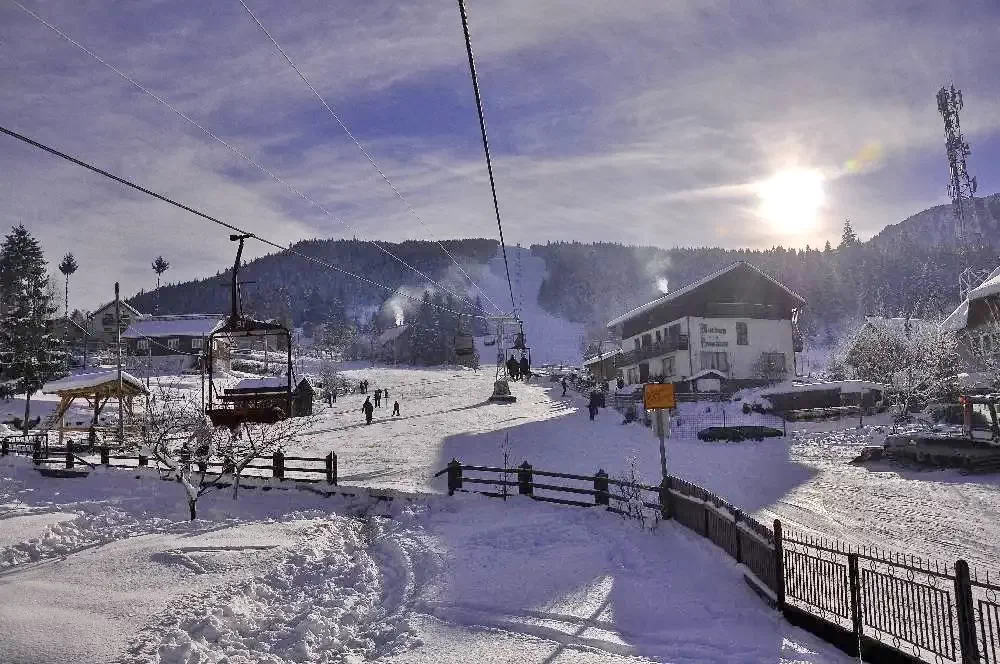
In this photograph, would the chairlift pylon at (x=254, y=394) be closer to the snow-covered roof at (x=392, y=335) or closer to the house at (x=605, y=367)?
the house at (x=605, y=367)

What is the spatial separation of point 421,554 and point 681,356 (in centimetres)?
4242

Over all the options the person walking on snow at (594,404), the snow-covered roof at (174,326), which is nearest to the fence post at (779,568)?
the person walking on snow at (594,404)

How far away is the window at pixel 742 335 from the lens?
174 ft

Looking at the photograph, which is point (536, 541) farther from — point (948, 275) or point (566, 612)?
point (948, 275)

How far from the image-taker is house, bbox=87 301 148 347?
82312 mm

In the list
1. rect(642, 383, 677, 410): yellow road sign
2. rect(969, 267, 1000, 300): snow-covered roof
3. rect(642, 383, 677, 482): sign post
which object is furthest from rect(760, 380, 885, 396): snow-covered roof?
rect(642, 383, 677, 410): yellow road sign

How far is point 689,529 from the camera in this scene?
1531 centimetres

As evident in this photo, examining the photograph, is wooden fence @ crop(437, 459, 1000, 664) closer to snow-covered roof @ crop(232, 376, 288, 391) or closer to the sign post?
the sign post

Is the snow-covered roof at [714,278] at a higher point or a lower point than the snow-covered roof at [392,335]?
lower

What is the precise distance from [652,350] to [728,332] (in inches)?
263

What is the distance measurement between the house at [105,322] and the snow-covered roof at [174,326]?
263 cm

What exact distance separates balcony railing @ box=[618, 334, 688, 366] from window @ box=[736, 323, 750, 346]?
15.6ft

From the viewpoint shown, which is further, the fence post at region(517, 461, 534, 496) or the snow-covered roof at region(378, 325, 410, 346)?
the snow-covered roof at region(378, 325, 410, 346)

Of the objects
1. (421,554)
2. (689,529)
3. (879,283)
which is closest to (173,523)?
(421,554)
